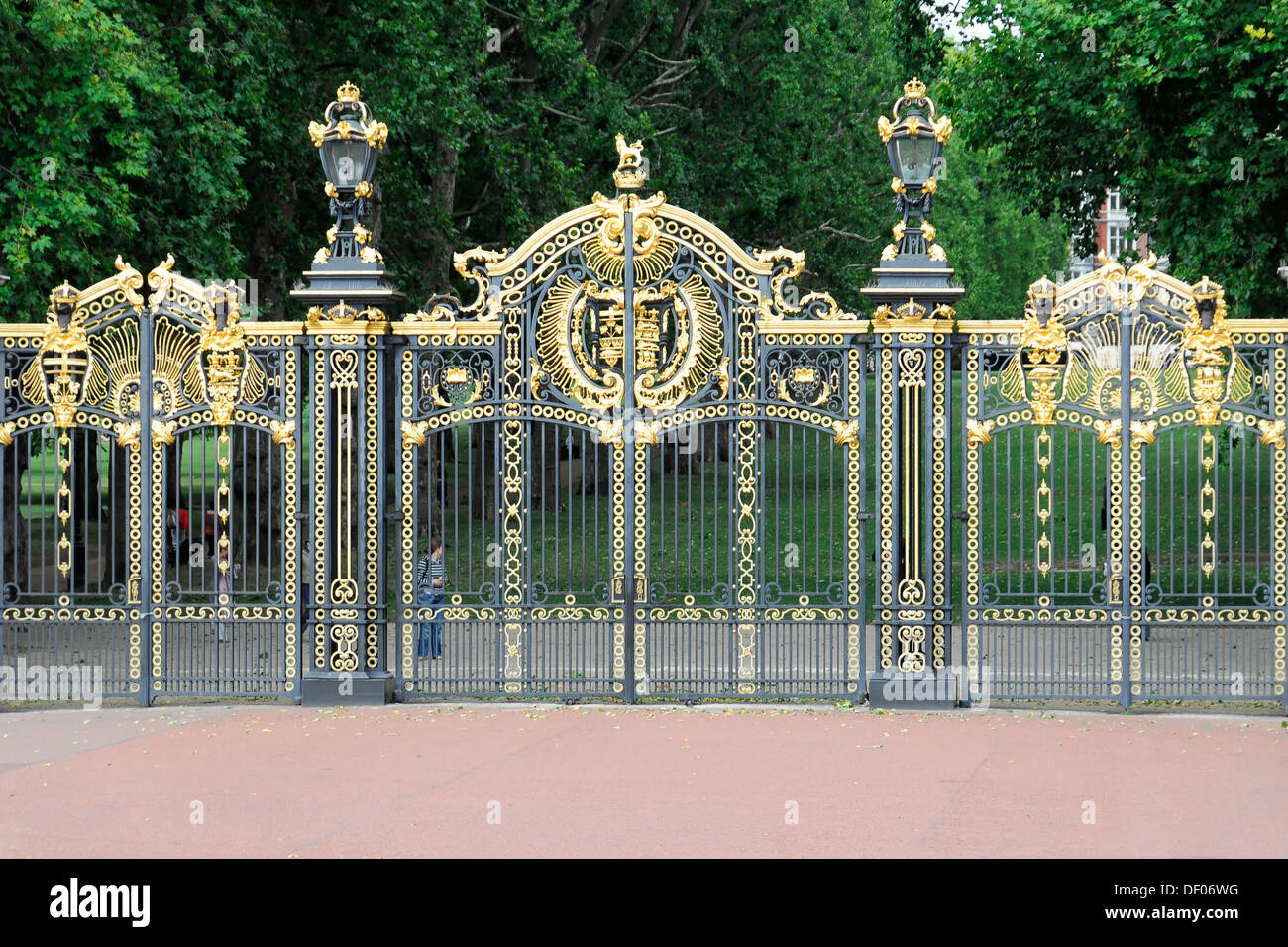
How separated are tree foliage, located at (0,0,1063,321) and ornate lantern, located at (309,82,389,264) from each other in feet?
12.1

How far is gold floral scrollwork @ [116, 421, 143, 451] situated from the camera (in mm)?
12031

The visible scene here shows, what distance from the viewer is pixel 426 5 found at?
19156mm

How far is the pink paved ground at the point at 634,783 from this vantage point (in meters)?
8.00

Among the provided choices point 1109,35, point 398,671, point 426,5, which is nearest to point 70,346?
point 398,671

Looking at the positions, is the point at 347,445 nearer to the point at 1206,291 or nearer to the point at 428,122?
the point at 1206,291

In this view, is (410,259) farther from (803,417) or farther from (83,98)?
(803,417)

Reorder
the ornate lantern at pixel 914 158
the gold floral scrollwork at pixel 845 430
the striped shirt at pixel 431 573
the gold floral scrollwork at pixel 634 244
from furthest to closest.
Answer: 1. the striped shirt at pixel 431 573
2. the gold floral scrollwork at pixel 634 244
3. the gold floral scrollwork at pixel 845 430
4. the ornate lantern at pixel 914 158

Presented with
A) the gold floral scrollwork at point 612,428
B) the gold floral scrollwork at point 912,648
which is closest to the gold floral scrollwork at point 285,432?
the gold floral scrollwork at point 612,428

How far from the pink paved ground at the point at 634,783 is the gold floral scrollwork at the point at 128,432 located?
203cm

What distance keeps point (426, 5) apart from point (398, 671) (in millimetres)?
9990

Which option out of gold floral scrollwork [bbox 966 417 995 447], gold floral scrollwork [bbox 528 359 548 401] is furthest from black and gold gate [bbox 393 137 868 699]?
gold floral scrollwork [bbox 966 417 995 447]

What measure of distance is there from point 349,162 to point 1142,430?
6.08m

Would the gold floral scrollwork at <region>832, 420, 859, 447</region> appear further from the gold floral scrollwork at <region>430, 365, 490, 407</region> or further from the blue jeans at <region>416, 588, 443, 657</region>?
the blue jeans at <region>416, 588, 443, 657</region>

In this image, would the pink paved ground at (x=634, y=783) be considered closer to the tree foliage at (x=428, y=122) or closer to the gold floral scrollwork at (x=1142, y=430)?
the gold floral scrollwork at (x=1142, y=430)
